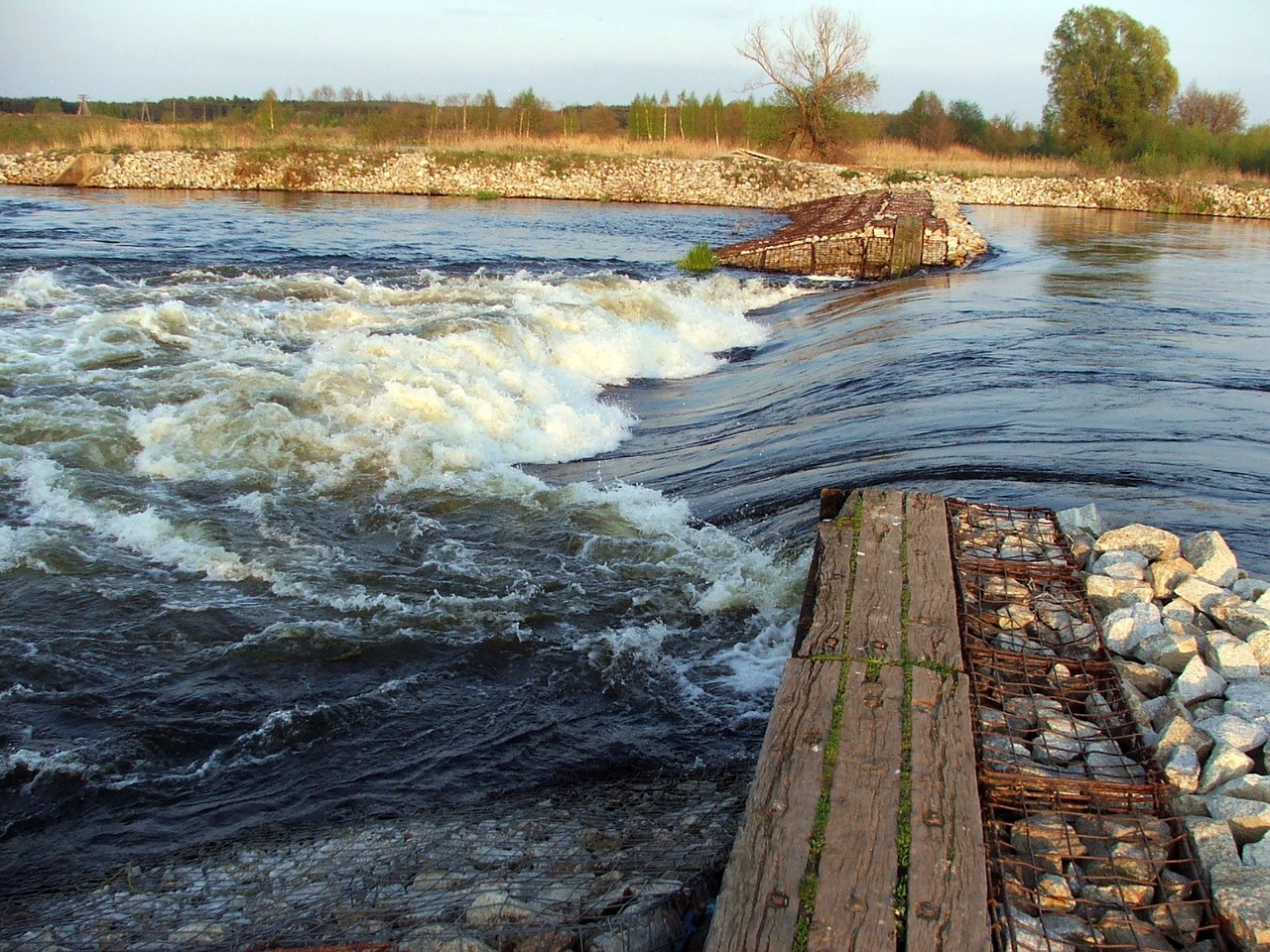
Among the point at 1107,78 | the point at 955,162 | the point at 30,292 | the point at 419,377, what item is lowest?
the point at 419,377

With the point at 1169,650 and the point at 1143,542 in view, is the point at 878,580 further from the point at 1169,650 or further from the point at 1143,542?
the point at 1143,542

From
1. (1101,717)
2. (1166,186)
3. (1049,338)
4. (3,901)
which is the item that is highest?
(1166,186)

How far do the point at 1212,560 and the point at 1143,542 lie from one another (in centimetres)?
32

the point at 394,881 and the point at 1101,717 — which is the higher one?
the point at 1101,717

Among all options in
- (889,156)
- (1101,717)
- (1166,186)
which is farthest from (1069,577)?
(889,156)

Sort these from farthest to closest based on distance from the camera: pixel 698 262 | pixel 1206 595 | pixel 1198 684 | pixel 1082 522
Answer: pixel 698 262
pixel 1082 522
pixel 1206 595
pixel 1198 684

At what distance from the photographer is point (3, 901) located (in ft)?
10.7

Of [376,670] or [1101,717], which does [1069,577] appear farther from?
[376,670]

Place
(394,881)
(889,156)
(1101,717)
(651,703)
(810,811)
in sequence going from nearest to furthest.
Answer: (810,811) → (394,881) → (1101,717) → (651,703) → (889,156)

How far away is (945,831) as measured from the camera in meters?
2.87

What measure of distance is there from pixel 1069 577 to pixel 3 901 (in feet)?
14.5

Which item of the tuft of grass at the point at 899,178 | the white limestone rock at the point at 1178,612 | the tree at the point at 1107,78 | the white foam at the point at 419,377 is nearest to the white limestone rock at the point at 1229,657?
the white limestone rock at the point at 1178,612

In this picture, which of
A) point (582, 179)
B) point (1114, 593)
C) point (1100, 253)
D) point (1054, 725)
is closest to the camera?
point (1054, 725)

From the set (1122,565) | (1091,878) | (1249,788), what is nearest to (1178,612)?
(1122,565)
